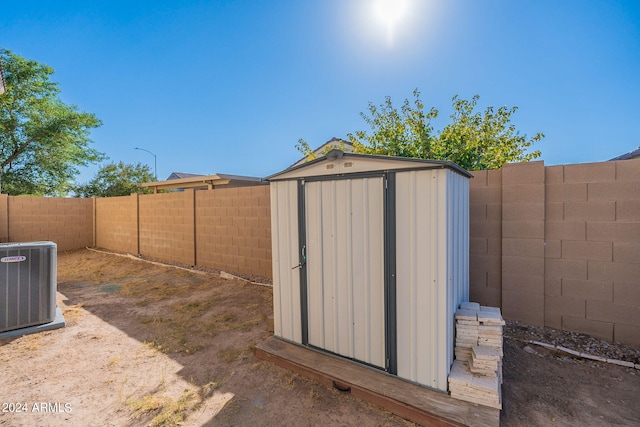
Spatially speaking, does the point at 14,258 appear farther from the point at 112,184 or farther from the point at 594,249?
the point at 112,184

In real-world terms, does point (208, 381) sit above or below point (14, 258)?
below

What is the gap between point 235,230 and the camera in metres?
6.07

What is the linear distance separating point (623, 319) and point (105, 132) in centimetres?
2093

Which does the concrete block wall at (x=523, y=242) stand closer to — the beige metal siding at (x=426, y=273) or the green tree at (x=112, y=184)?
the beige metal siding at (x=426, y=273)

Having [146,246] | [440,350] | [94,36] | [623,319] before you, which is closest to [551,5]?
[623,319]

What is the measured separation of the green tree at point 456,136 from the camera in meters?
6.17

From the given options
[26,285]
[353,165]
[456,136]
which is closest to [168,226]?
[26,285]

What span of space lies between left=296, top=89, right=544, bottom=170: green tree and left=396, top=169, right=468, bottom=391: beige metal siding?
14.2 ft

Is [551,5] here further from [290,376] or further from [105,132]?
[105,132]

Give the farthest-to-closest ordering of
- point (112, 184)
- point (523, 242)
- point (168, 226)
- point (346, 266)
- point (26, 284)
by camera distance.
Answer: point (112, 184) → point (168, 226) → point (26, 284) → point (523, 242) → point (346, 266)

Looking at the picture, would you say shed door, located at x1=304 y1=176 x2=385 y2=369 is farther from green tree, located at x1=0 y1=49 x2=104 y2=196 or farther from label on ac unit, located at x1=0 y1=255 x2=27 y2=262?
green tree, located at x1=0 y1=49 x2=104 y2=196

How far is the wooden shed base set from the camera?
184 centimetres

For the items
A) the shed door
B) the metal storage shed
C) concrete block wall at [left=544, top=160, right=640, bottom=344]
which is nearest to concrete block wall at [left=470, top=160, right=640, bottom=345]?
concrete block wall at [left=544, top=160, right=640, bottom=344]

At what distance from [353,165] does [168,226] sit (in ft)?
22.4
